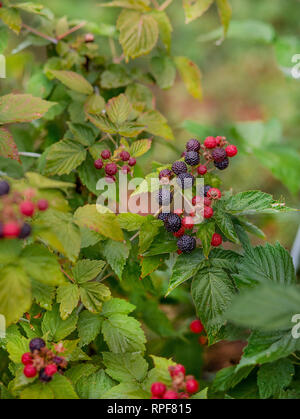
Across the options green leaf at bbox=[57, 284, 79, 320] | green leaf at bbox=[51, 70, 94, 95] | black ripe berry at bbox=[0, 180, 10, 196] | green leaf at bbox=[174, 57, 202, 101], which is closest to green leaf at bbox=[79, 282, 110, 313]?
green leaf at bbox=[57, 284, 79, 320]

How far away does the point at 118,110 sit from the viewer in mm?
1253

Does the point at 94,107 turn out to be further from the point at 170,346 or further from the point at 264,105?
the point at 264,105

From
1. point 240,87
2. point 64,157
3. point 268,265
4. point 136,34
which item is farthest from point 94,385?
point 240,87

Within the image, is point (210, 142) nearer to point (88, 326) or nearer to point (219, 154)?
point (219, 154)

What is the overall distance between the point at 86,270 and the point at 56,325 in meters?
0.15

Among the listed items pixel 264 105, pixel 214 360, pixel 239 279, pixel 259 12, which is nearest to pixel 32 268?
pixel 239 279

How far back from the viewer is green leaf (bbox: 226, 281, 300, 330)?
740 millimetres

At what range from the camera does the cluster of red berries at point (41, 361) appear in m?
0.86

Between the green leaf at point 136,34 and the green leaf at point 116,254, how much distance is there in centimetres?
63

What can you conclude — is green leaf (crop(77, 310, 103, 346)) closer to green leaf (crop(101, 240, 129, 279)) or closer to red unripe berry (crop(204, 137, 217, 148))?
green leaf (crop(101, 240, 129, 279))

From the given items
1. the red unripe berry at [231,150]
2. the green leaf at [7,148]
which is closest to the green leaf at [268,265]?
the red unripe berry at [231,150]

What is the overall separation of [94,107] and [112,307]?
63cm

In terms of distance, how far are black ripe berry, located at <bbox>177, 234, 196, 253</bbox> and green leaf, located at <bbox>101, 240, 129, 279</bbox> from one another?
144 mm

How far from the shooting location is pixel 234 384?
1.00 meters
